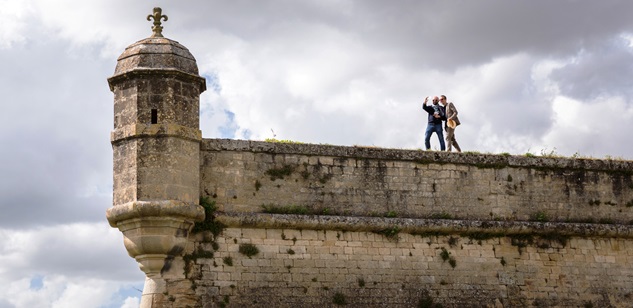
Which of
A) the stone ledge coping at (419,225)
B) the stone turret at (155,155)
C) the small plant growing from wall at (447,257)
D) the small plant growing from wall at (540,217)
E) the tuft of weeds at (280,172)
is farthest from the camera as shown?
the small plant growing from wall at (540,217)

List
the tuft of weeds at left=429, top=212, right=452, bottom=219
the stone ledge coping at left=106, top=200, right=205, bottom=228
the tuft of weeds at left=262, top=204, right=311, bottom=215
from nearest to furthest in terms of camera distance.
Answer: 1. the stone ledge coping at left=106, top=200, right=205, bottom=228
2. the tuft of weeds at left=262, top=204, right=311, bottom=215
3. the tuft of weeds at left=429, top=212, right=452, bottom=219

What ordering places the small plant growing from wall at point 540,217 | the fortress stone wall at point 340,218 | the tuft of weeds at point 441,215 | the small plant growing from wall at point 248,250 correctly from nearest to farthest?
the fortress stone wall at point 340,218 < the small plant growing from wall at point 248,250 < the tuft of weeds at point 441,215 < the small plant growing from wall at point 540,217

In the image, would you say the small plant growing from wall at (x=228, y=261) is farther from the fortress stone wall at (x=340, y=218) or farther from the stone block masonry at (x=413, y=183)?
the stone block masonry at (x=413, y=183)

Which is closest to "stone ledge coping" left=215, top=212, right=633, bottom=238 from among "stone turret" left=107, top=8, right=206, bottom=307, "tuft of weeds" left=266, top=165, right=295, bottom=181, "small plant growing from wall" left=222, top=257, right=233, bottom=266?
"small plant growing from wall" left=222, top=257, right=233, bottom=266

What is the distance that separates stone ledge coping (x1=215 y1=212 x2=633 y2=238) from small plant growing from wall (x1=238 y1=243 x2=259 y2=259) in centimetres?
35

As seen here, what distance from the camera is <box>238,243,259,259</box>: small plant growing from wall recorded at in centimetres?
1766

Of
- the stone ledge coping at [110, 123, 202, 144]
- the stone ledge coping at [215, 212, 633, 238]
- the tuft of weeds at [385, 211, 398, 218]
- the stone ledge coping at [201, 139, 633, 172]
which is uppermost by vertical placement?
the stone ledge coping at [110, 123, 202, 144]

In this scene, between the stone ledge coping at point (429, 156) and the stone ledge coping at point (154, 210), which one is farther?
the stone ledge coping at point (429, 156)

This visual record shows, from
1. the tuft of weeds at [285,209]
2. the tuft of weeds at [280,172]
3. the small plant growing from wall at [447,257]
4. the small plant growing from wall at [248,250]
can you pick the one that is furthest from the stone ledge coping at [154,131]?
the small plant growing from wall at [447,257]

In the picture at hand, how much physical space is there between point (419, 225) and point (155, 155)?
15.8ft

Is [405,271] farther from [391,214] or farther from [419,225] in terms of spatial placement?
[391,214]

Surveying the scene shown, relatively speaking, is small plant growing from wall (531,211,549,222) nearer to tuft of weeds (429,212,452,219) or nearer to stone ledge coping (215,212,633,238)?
stone ledge coping (215,212,633,238)

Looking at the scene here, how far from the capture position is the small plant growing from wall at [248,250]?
17656mm

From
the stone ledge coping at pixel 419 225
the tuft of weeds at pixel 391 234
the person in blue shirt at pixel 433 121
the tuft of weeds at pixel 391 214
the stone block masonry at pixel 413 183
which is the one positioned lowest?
the tuft of weeds at pixel 391 234
